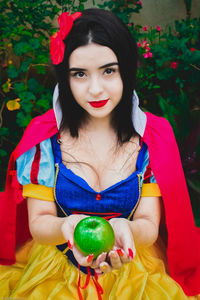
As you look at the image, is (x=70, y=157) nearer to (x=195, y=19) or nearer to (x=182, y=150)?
(x=182, y=150)

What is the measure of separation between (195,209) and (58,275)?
110 cm

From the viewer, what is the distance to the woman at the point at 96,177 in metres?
0.95

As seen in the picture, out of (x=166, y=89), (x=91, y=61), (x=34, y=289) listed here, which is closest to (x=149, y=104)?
(x=166, y=89)

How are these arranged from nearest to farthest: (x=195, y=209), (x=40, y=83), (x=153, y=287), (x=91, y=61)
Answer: (x=91, y=61), (x=153, y=287), (x=195, y=209), (x=40, y=83)

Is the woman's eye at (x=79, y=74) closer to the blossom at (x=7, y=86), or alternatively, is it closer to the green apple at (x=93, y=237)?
the green apple at (x=93, y=237)

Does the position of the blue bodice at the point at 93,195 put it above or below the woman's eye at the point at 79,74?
below

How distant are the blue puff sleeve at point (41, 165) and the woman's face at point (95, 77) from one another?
0.83ft

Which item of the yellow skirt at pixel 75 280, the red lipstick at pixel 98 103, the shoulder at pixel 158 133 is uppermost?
the red lipstick at pixel 98 103

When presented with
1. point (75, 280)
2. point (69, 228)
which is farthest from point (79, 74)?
point (75, 280)

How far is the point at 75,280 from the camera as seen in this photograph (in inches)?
43.1

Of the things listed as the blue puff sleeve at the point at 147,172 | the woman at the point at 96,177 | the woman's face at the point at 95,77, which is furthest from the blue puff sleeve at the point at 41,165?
the blue puff sleeve at the point at 147,172

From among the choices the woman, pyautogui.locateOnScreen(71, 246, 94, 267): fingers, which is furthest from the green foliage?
pyautogui.locateOnScreen(71, 246, 94, 267): fingers

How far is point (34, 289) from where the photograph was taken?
1.07 meters

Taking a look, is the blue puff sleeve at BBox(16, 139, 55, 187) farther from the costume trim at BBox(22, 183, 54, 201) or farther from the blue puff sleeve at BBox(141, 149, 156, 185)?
the blue puff sleeve at BBox(141, 149, 156, 185)
